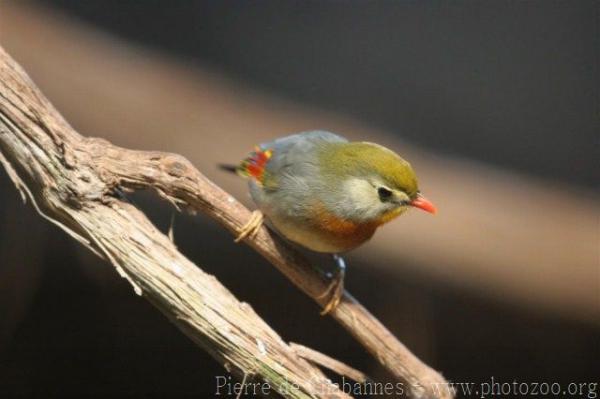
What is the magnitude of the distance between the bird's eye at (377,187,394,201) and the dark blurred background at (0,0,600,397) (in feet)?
3.92

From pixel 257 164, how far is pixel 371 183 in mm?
471

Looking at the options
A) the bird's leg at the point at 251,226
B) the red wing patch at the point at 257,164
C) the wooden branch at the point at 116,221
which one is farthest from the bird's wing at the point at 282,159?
the wooden branch at the point at 116,221

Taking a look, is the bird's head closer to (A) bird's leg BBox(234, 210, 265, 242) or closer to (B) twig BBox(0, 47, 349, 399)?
(A) bird's leg BBox(234, 210, 265, 242)

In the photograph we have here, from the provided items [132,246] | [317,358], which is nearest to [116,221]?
[132,246]

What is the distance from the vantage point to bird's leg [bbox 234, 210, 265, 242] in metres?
2.15

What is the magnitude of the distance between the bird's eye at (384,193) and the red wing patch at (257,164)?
17.5 inches

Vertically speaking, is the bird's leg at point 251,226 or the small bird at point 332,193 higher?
the small bird at point 332,193

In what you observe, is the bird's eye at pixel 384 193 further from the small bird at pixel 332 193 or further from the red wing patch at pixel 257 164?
the red wing patch at pixel 257 164

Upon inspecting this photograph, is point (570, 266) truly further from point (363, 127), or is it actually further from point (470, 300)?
point (363, 127)

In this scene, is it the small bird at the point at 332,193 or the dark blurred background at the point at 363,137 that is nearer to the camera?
the small bird at the point at 332,193

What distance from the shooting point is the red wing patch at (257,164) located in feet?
7.64

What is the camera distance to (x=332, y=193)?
2146 millimetres

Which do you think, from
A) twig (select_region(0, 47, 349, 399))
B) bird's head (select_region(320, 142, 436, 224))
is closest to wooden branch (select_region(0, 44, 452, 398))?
twig (select_region(0, 47, 349, 399))

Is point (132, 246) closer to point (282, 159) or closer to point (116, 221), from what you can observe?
point (116, 221)
